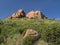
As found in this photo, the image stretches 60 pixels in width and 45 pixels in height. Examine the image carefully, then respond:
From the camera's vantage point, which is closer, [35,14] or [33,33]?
[33,33]

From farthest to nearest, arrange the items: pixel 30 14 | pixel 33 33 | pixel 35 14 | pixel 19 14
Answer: pixel 35 14
pixel 19 14
pixel 30 14
pixel 33 33

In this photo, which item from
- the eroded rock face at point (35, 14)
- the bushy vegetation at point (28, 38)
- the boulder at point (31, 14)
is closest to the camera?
the bushy vegetation at point (28, 38)

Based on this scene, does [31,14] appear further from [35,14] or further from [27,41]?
[27,41]

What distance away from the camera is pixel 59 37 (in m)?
28.3

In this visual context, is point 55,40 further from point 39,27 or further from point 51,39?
point 39,27

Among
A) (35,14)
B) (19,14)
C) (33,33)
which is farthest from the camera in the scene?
(35,14)

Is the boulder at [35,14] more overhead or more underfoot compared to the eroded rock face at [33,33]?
more overhead

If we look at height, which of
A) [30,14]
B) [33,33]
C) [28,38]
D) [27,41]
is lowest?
[27,41]

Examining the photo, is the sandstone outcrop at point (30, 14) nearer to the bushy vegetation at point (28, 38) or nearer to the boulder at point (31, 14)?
the boulder at point (31, 14)

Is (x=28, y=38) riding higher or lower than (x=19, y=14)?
lower

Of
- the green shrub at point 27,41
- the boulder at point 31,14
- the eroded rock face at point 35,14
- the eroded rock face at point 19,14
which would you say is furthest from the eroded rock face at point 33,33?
the eroded rock face at point 19,14

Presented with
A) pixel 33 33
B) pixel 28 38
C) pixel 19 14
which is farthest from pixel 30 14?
pixel 28 38

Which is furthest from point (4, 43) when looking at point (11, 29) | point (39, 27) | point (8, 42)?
point (39, 27)

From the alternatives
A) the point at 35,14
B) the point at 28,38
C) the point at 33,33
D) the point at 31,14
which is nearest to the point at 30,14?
the point at 31,14
